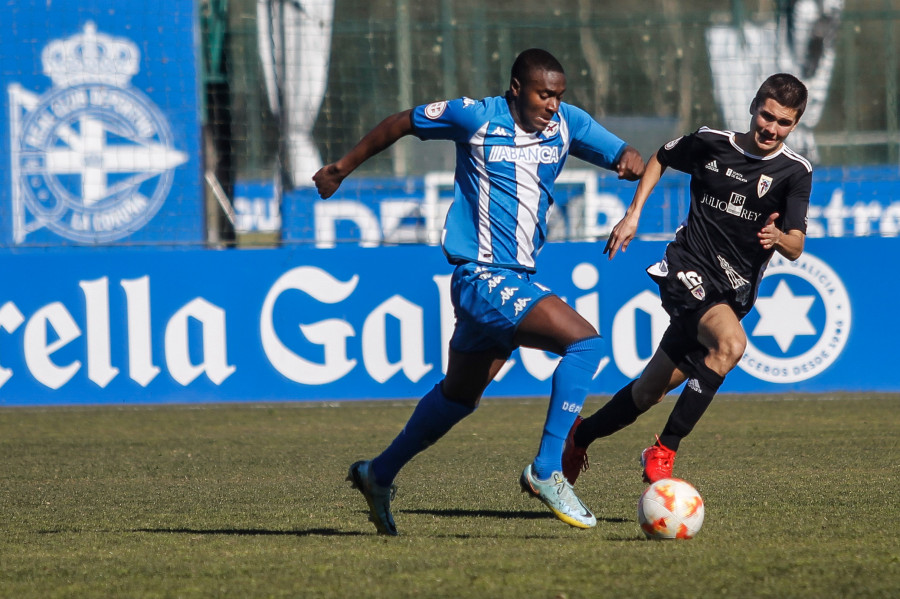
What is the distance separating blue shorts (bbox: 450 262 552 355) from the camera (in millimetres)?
4817

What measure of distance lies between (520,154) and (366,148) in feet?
1.91

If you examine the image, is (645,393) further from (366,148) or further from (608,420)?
(366,148)

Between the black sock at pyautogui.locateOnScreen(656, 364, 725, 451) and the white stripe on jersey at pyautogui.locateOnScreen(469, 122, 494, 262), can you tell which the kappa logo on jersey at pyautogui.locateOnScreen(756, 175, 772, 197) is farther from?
the white stripe on jersey at pyautogui.locateOnScreen(469, 122, 494, 262)

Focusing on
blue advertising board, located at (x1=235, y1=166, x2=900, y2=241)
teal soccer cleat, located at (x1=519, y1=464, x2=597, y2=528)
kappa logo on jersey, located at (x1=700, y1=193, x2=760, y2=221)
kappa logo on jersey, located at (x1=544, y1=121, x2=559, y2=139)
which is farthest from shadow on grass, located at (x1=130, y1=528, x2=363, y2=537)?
blue advertising board, located at (x1=235, y1=166, x2=900, y2=241)

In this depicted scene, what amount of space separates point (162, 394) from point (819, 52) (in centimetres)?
1049

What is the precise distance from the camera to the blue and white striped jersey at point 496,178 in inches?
197

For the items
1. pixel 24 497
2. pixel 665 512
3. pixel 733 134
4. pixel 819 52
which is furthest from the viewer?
pixel 819 52

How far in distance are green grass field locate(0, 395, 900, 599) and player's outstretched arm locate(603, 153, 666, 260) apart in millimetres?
1073

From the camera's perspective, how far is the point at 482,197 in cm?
505

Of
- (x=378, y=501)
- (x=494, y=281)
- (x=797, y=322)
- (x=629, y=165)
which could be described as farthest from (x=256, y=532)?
(x=797, y=322)

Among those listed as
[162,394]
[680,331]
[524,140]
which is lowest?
[162,394]

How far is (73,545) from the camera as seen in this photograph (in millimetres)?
4887

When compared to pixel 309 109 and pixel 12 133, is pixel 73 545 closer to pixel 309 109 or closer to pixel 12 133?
pixel 12 133

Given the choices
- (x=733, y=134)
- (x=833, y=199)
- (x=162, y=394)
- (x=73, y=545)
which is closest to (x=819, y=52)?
(x=833, y=199)
